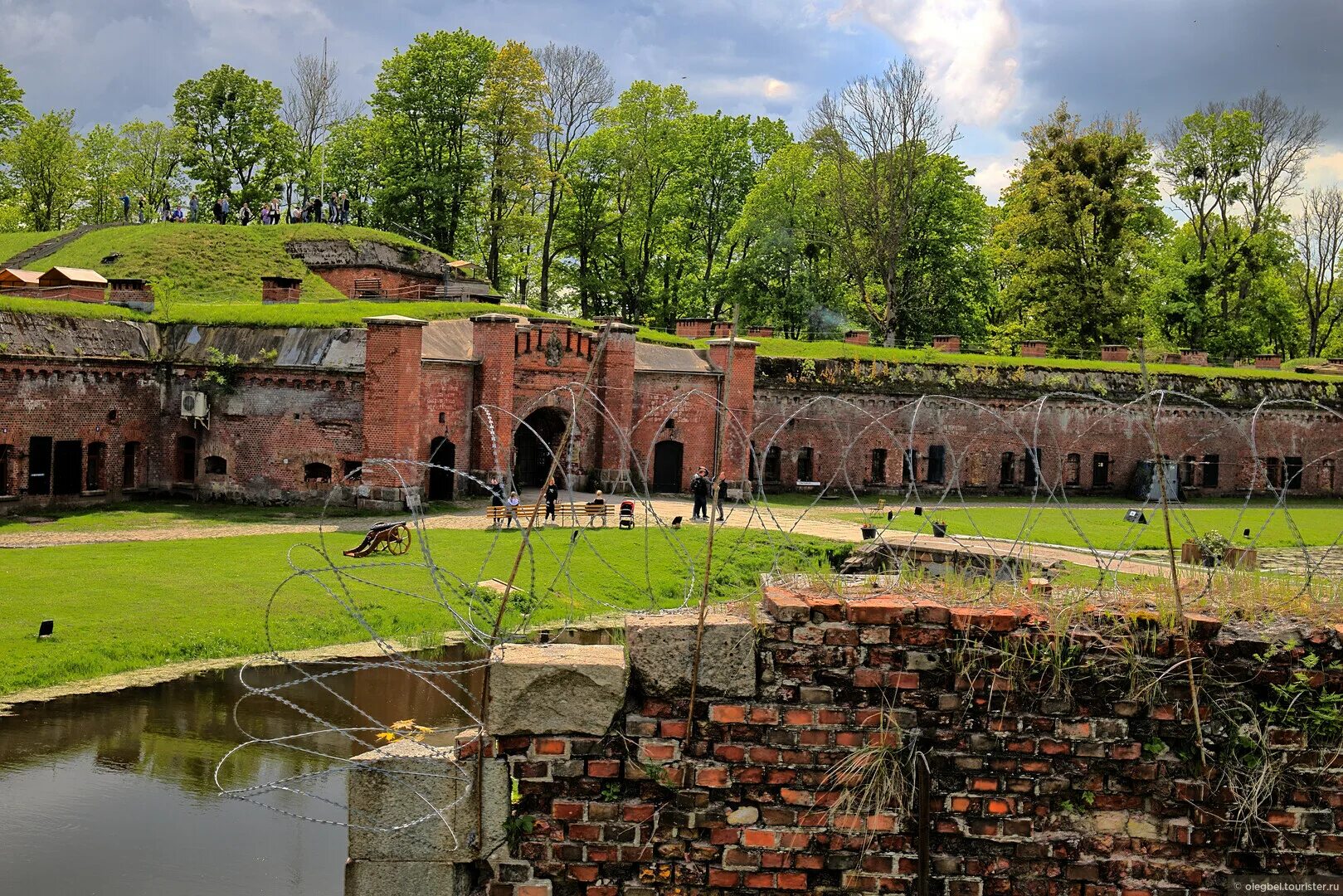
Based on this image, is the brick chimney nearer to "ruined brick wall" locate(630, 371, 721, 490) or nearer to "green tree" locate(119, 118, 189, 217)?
"ruined brick wall" locate(630, 371, 721, 490)

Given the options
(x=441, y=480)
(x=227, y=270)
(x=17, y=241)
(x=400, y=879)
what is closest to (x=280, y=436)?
(x=441, y=480)

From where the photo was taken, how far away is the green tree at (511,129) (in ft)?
164

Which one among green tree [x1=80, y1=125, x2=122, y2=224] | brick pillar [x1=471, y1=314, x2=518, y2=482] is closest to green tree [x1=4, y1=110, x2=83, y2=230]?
green tree [x1=80, y1=125, x2=122, y2=224]

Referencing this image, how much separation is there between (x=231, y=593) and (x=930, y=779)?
616 inches

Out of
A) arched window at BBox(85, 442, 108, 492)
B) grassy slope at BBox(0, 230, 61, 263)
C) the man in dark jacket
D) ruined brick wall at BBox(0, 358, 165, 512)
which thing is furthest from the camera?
grassy slope at BBox(0, 230, 61, 263)

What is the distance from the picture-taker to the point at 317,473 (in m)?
30.5

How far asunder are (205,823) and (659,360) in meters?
27.2

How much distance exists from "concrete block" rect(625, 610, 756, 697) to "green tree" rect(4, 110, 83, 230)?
5931 cm

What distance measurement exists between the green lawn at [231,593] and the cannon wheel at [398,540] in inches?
15.3

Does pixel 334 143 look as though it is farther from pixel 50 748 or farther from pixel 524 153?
pixel 50 748

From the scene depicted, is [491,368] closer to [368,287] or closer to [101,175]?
[368,287]

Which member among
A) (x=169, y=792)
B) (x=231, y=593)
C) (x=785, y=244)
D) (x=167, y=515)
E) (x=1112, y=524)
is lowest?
(x=169, y=792)

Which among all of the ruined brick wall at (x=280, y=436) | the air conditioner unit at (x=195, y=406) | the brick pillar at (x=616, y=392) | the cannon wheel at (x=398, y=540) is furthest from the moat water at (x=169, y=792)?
the brick pillar at (x=616, y=392)

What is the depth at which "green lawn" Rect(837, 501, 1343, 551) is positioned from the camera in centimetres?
2609
